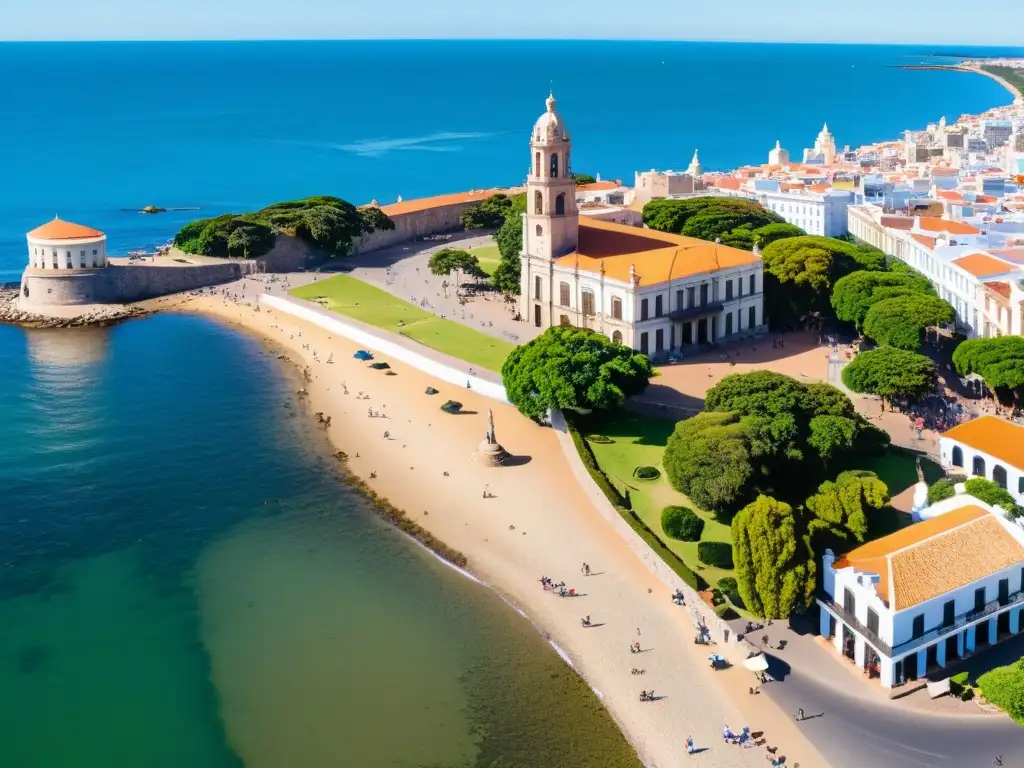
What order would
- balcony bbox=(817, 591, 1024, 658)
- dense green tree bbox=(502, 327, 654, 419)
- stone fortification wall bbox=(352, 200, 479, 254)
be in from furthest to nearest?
stone fortification wall bbox=(352, 200, 479, 254), dense green tree bbox=(502, 327, 654, 419), balcony bbox=(817, 591, 1024, 658)

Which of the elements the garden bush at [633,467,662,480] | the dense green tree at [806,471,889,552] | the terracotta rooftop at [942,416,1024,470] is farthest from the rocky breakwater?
the terracotta rooftop at [942,416,1024,470]

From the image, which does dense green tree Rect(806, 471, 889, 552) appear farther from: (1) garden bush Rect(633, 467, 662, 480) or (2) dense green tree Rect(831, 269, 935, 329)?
(2) dense green tree Rect(831, 269, 935, 329)

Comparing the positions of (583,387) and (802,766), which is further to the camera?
(583,387)

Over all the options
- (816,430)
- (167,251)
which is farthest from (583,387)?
(167,251)

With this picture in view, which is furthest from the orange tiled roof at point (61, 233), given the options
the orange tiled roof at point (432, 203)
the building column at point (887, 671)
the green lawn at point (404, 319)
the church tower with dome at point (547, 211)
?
the building column at point (887, 671)

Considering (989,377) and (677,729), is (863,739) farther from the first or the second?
(989,377)

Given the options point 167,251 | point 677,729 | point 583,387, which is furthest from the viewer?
point 167,251
